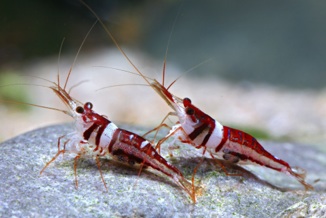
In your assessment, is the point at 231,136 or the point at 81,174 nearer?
the point at 81,174

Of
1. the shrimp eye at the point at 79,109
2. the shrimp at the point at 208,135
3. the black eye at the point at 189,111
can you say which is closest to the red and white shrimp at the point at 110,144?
the shrimp eye at the point at 79,109

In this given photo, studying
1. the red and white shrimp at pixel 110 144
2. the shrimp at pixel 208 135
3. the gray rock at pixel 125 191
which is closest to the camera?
the gray rock at pixel 125 191

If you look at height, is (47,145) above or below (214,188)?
below

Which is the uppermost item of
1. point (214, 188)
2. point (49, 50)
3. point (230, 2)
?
point (230, 2)

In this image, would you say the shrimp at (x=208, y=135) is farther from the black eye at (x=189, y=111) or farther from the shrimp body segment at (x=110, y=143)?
the shrimp body segment at (x=110, y=143)

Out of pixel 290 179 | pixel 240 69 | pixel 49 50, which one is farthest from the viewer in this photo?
pixel 240 69

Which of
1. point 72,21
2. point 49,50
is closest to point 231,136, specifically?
point 72,21

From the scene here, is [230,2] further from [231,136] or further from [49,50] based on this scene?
[231,136]
